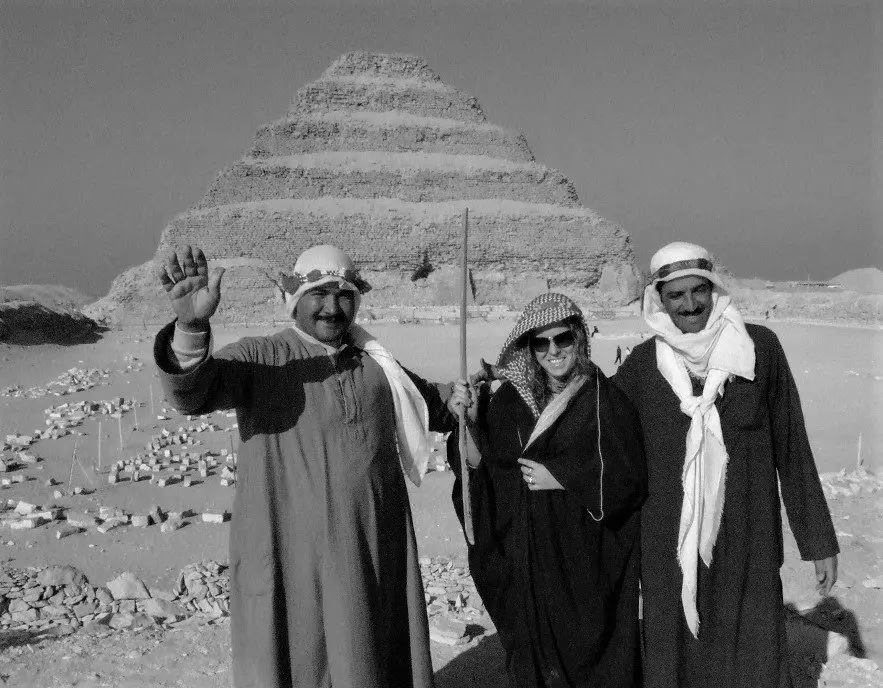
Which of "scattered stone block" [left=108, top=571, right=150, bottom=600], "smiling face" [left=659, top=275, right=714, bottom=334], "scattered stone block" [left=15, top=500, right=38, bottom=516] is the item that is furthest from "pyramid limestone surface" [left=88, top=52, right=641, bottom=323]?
"smiling face" [left=659, top=275, right=714, bottom=334]

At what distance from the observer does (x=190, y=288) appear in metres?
2.11

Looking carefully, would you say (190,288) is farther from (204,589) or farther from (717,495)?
(204,589)

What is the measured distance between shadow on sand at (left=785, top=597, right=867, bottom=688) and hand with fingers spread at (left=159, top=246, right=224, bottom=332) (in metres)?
2.68

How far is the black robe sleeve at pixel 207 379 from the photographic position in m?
2.14

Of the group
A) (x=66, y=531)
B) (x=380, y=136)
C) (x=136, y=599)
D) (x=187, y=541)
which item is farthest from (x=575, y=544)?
(x=380, y=136)

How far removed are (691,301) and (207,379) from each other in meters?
1.48

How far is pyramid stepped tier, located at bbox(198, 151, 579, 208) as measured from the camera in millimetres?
43906

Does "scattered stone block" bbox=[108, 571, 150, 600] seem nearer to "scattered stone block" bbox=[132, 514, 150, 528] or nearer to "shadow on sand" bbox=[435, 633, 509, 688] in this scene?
"scattered stone block" bbox=[132, 514, 150, 528]

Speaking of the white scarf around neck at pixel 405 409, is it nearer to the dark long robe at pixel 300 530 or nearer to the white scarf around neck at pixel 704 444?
the dark long robe at pixel 300 530

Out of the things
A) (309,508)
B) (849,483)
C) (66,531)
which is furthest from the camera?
(849,483)

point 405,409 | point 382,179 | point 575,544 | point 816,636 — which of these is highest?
point 382,179

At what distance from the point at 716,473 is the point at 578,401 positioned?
465 mm

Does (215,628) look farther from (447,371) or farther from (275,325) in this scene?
(275,325)

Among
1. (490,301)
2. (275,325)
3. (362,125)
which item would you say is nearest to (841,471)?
(275,325)
